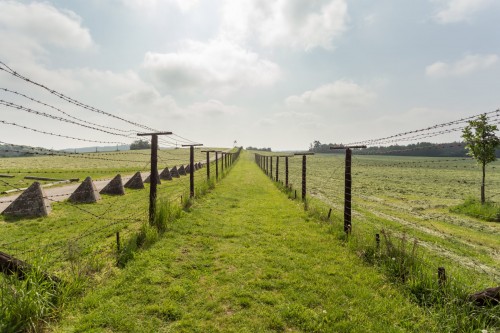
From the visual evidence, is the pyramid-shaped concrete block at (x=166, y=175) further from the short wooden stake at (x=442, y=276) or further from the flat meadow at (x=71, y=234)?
the short wooden stake at (x=442, y=276)

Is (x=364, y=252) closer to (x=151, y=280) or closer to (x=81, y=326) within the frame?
(x=151, y=280)

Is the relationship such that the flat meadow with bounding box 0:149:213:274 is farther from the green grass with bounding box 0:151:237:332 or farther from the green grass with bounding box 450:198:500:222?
the green grass with bounding box 450:198:500:222

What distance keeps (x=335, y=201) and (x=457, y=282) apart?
1464 centimetres

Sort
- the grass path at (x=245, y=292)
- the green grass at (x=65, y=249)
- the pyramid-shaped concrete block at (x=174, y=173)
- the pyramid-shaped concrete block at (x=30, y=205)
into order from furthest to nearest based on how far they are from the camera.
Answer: the pyramid-shaped concrete block at (x=174, y=173) → the pyramid-shaped concrete block at (x=30, y=205) → the grass path at (x=245, y=292) → the green grass at (x=65, y=249)

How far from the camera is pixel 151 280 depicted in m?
5.93

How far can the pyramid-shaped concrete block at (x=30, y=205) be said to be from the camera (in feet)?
38.5

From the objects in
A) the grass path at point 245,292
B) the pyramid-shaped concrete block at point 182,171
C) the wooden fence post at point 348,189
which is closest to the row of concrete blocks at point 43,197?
the grass path at point 245,292

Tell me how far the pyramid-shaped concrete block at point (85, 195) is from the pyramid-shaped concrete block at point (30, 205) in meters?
2.34

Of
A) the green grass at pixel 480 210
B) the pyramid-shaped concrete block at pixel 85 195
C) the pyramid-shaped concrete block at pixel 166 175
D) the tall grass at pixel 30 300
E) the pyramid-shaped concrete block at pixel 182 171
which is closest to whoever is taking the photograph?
the tall grass at pixel 30 300

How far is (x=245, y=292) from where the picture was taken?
18.6 ft

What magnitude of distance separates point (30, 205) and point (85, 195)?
2970 mm

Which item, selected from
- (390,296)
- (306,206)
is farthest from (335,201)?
(390,296)

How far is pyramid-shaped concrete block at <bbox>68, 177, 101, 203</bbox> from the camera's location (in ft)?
48.0

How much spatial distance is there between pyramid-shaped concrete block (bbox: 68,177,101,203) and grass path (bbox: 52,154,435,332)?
28.5ft
